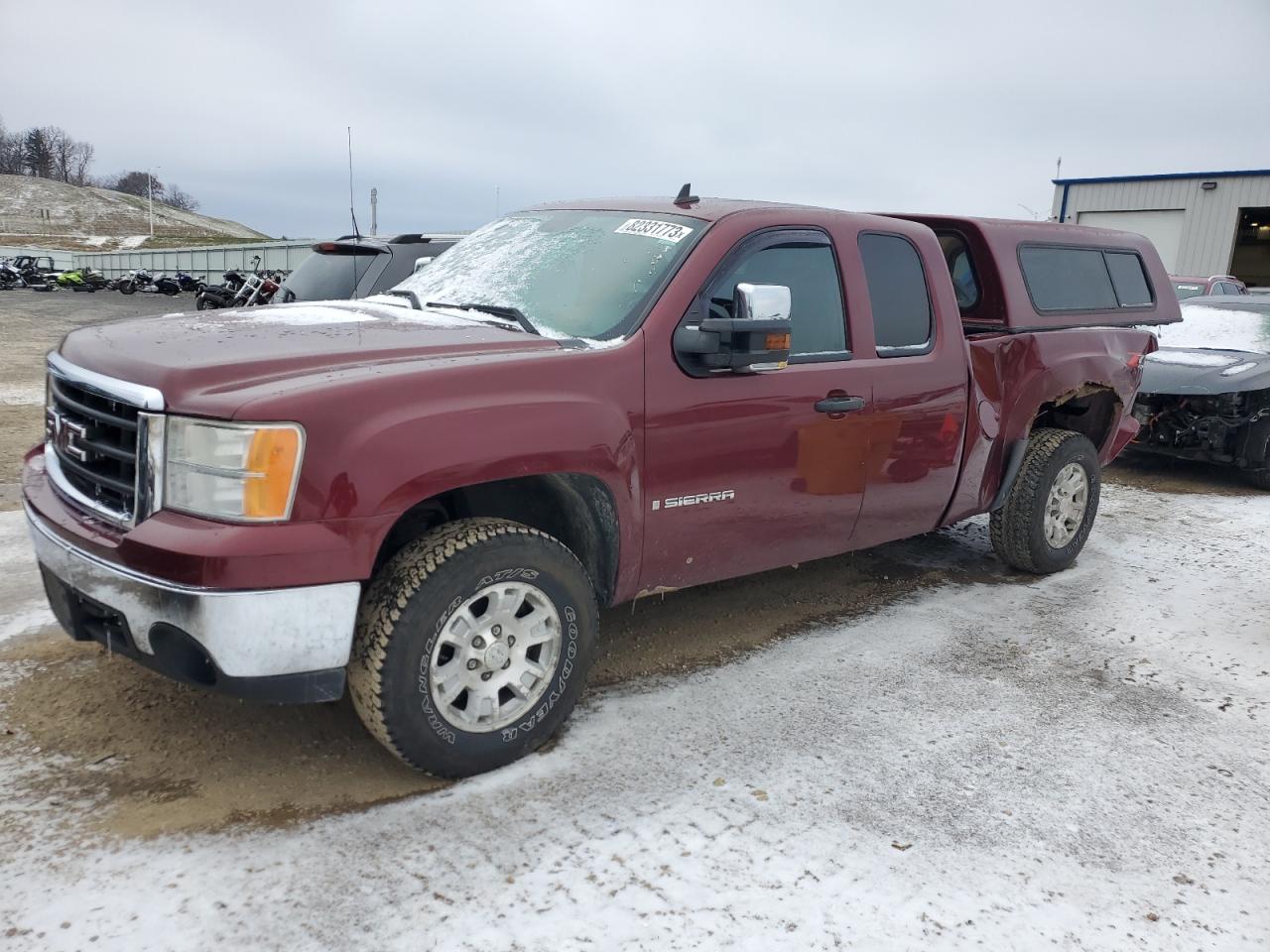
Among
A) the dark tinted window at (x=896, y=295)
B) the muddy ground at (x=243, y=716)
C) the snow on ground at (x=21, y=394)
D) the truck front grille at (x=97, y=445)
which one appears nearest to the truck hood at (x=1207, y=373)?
the muddy ground at (x=243, y=716)

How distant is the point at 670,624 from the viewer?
4.52 meters

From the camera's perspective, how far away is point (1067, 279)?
18.1 feet

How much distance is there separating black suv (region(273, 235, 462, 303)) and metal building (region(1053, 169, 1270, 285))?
23.8 meters

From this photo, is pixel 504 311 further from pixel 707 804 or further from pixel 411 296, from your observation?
pixel 707 804

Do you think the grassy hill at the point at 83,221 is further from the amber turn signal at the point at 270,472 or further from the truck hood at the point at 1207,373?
the amber turn signal at the point at 270,472

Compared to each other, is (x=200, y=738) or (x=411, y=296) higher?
(x=411, y=296)

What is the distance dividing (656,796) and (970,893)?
3.06 ft

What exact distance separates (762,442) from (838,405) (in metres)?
0.45

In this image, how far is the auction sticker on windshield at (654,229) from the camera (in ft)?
12.2

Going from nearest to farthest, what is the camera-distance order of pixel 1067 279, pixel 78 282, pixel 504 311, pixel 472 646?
1. pixel 472 646
2. pixel 504 311
3. pixel 1067 279
4. pixel 78 282

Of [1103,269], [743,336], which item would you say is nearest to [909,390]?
[743,336]

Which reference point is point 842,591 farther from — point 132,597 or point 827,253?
point 132,597

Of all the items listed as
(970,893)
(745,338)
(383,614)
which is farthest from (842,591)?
(383,614)

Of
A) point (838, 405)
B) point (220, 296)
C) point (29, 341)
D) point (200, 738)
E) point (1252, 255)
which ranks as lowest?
point (200, 738)
